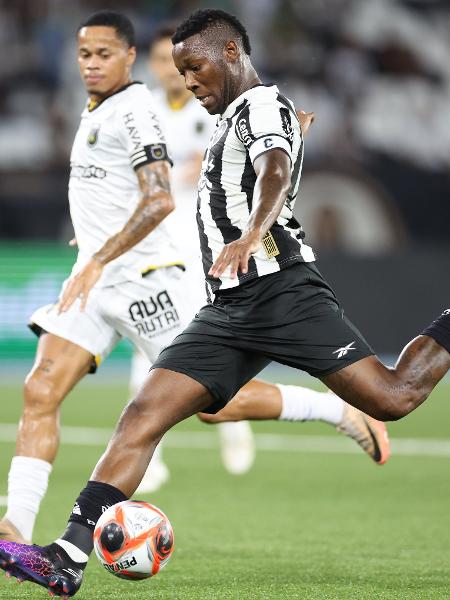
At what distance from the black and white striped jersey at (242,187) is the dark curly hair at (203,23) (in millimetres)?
291

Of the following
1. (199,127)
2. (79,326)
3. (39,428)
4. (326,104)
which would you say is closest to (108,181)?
(79,326)

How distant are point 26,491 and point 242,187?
1820 millimetres

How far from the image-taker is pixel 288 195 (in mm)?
5141

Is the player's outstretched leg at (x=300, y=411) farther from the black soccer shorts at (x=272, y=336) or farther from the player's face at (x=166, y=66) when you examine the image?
the player's face at (x=166, y=66)

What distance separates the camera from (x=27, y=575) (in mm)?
4730

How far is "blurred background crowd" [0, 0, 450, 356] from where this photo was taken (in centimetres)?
1959

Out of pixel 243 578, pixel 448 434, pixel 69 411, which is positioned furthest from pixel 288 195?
pixel 69 411

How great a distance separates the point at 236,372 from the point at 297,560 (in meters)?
1.18

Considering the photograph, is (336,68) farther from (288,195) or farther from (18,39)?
(288,195)

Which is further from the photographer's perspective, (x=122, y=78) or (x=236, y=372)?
(x=122, y=78)

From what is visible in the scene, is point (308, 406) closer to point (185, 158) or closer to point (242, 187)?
point (242, 187)

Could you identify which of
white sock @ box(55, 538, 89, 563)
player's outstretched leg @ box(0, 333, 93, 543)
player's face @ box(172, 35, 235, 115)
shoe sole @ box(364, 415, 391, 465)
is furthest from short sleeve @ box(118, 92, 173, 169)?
white sock @ box(55, 538, 89, 563)

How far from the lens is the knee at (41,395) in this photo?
609cm

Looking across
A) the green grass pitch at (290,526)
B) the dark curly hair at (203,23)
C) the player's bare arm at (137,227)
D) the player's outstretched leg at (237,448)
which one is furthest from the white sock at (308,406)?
the player's outstretched leg at (237,448)
